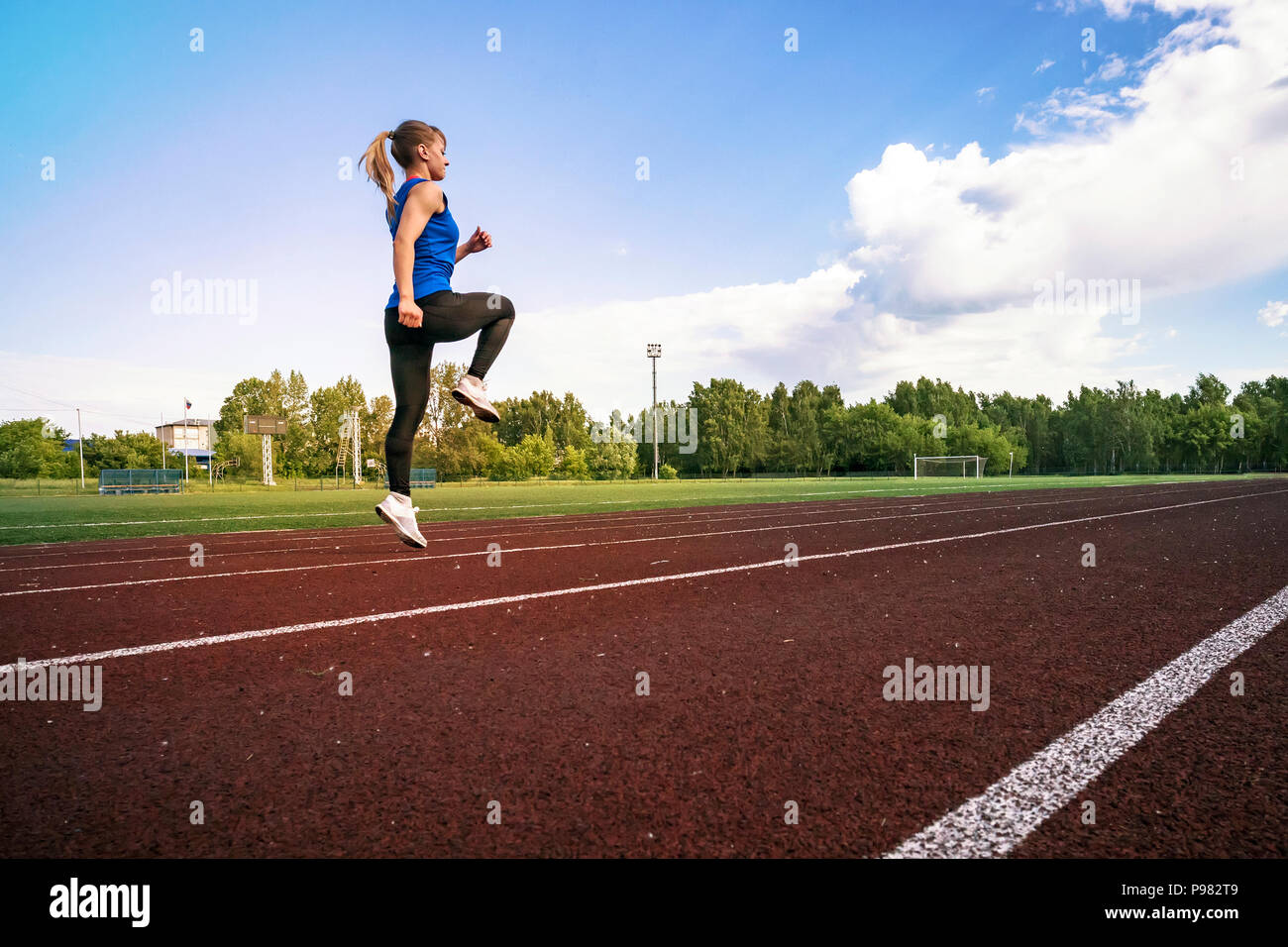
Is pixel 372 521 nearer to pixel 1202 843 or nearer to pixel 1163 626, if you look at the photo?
pixel 1163 626

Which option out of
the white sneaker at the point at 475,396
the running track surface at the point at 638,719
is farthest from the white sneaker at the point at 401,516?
the white sneaker at the point at 475,396

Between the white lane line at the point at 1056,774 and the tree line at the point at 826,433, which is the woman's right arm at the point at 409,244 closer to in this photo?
the white lane line at the point at 1056,774

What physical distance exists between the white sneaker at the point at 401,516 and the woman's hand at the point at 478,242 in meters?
1.84

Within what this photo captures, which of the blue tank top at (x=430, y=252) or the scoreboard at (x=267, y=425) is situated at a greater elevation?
the scoreboard at (x=267, y=425)

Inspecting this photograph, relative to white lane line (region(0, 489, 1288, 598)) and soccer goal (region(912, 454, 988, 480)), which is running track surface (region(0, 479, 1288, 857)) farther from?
soccer goal (region(912, 454, 988, 480))

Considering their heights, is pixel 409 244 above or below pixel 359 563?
above

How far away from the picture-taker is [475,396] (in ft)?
15.3

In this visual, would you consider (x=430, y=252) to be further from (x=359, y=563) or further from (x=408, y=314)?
(x=359, y=563)

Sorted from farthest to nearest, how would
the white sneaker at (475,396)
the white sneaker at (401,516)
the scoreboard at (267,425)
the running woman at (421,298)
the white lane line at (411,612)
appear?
the scoreboard at (267,425)
the white sneaker at (401,516)
the white sneaker at (475,396)
the running woman at (421,298)
the white lane line at (411,612)

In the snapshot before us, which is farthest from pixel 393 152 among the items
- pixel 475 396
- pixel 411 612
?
pixel 411 612

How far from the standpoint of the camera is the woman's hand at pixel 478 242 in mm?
5105

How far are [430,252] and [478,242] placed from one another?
2.20 feet

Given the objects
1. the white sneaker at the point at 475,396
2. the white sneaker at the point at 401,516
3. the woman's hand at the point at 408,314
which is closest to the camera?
the woman's hand at the point at 408,314
